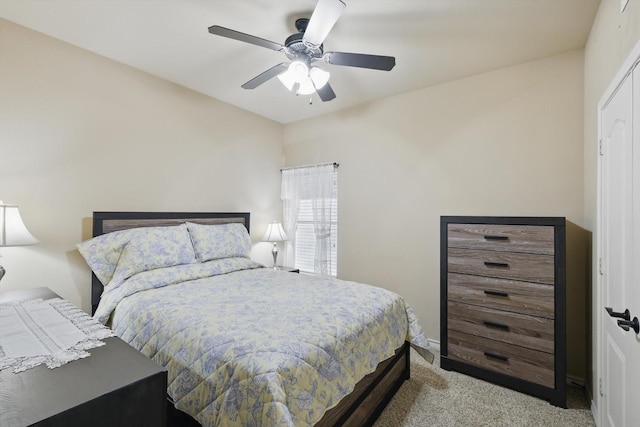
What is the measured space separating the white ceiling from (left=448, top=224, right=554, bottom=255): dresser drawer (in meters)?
1.44

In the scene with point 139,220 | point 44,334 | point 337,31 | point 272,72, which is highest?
point 337,31

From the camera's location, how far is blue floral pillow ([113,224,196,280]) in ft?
7.81

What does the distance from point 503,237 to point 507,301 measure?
49 cm

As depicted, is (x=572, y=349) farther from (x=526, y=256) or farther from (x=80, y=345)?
(x=80, y=345)

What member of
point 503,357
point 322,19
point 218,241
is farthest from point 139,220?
point 503,357

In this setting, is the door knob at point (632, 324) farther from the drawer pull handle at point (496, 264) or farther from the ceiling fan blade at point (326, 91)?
the ceiling fan blade at point (326, 91)

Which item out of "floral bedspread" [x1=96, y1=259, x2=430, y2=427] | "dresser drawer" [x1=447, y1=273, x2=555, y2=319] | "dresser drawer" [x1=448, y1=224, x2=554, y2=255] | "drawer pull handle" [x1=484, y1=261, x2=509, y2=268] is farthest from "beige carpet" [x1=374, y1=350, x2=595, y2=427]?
"dresser drawer" [x1=448, y1=224, x2=554, y2=255]

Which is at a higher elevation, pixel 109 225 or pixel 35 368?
pixel 109 225

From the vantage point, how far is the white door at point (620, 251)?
1.23 metres

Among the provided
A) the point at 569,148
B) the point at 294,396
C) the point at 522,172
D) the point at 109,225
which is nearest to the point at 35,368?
the point at 294,396

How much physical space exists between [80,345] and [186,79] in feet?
8.73

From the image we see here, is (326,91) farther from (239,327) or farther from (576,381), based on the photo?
(576,381)

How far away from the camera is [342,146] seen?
3.78 m

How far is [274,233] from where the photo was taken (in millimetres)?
3891
